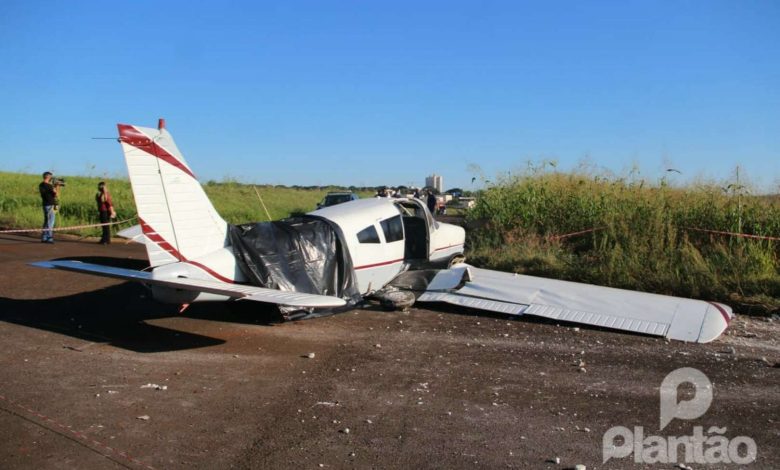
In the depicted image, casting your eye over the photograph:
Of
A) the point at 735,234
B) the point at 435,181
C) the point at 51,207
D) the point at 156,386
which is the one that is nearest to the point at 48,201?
the point at 51,207

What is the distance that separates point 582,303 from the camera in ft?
28.5

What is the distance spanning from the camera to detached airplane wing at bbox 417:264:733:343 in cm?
784

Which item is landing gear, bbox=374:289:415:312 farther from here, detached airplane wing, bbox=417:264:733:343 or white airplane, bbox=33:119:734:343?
detached airplane wing, bbox=417:264:733:343

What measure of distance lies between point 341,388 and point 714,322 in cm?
530

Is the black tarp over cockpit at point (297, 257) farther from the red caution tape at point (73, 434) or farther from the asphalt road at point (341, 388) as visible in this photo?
the red caution tape at point (73, 434)

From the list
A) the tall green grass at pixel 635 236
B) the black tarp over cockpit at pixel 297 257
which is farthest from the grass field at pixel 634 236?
the black tarp over cockpit at pixel 297 257

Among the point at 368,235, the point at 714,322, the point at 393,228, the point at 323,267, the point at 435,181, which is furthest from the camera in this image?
the point at 435,181

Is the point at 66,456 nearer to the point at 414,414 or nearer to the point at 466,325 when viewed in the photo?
the point at 414,414

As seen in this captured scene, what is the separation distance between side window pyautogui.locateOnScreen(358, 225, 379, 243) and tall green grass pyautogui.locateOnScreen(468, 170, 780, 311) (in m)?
4.14

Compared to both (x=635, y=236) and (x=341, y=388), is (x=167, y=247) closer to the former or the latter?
(x=341, y=388)

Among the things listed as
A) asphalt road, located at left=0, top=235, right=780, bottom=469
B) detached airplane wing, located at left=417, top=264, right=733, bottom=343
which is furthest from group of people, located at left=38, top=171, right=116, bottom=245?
detached airplane wing, located at left=417, top=264, right=733, bottom=343

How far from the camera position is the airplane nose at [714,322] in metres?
7.50

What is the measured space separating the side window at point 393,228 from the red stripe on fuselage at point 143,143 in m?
3.74

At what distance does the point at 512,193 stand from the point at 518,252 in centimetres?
349
